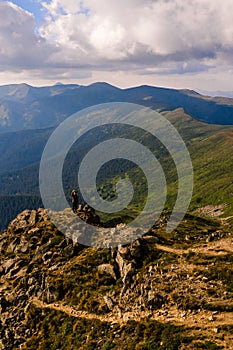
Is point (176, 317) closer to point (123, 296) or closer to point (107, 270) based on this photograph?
point (123, 296)

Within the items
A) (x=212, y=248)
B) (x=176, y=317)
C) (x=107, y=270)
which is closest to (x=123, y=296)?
(x=107, y=270)

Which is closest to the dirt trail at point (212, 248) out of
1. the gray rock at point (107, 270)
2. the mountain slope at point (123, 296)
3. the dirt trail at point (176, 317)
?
the mountain slope at point (123, 296)

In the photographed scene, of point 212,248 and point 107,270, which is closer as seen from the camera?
point 212,248

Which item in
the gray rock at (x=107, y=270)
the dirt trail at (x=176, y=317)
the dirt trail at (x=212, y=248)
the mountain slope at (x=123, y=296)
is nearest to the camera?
the dirt trail at (x=176, y=317)

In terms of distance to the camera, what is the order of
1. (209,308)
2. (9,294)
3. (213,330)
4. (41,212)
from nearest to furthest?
(213,330)
(209,308)
(9,294)
(41,212)

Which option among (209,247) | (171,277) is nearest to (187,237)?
(209,247)

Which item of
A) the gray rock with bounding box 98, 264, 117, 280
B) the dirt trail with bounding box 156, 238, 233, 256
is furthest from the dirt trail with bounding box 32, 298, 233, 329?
the dirt trail with bounding box 156, 238, 233, 256

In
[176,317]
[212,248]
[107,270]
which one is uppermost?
[212,248]

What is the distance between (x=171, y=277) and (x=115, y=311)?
32.1 feet

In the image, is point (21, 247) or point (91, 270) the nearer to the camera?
point (91, 270)

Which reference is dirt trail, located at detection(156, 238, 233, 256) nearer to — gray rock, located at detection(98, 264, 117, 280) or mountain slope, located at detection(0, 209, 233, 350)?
mountain slope, located at detection(0, 209, 233, 350)

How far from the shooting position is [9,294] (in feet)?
211

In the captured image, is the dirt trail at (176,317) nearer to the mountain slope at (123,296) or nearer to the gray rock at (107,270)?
the mountain slope at (123,296)

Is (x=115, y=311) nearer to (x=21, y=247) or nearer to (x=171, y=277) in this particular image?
(x=171, y=277)
